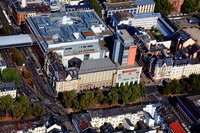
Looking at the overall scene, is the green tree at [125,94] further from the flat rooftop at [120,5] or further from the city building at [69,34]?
the flat rooftop at [120,5]

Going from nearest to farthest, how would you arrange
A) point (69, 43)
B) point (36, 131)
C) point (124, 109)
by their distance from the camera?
point (36, 131), point (124, 109), point (69, 43)

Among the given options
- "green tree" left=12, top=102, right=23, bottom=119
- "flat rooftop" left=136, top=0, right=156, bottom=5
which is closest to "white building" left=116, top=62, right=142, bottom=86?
"green tree" left=12, top=102, right=23, bottom=119

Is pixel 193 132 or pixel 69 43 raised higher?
pixel 69 43

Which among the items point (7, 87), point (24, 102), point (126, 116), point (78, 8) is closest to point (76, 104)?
point (24, 102)

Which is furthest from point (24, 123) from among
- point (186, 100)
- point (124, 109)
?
point (186, 100)

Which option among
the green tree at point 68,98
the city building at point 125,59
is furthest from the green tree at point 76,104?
the city building at point 125,59

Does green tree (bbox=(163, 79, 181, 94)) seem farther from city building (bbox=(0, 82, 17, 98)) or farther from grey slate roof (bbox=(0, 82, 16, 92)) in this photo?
→ grey slate roof (bbox=(0, 82, 16, 92))

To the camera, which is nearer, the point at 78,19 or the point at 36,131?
the point at 36,131

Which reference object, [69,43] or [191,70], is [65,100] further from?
[191,70]
